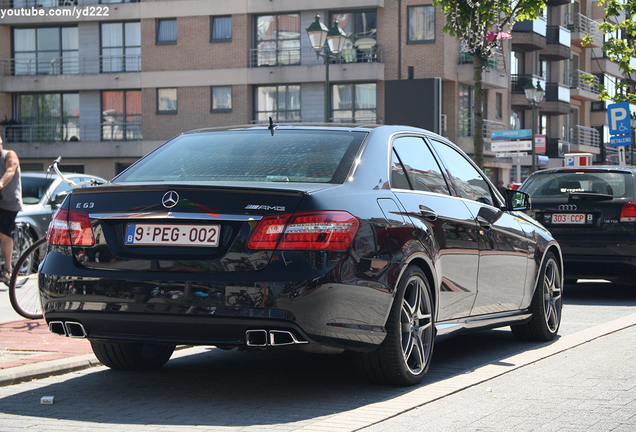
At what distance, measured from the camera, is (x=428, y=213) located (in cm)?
587

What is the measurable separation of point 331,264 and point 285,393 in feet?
3.50

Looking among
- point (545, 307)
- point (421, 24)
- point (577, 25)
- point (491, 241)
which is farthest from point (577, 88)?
point (491, 241)

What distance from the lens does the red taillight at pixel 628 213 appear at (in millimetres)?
11242

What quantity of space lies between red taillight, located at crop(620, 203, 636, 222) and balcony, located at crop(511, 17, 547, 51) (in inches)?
1626

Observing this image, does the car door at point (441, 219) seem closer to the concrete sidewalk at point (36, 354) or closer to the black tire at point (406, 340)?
the black tire at point (406, 340)

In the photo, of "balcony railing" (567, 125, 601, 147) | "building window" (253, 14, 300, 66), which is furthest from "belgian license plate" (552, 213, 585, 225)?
"balcony railing" (567, 125, 601, 147)

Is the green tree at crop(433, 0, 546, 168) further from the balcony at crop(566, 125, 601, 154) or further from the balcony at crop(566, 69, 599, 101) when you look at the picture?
the balcony at crop(566, 69, 599, 101)

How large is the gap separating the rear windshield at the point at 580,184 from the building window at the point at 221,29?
34.1 metres

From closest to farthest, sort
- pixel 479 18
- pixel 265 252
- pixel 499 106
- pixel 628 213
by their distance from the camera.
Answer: pixel 265 252 < pixel 628 213 < pixel 479 18 < pixel 499 106

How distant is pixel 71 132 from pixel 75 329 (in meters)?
43.8

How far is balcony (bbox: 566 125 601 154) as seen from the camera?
2452 inches

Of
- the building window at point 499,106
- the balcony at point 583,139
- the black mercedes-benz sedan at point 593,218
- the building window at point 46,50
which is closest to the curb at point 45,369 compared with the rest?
the black mercedes-benz sedan at point 593,218

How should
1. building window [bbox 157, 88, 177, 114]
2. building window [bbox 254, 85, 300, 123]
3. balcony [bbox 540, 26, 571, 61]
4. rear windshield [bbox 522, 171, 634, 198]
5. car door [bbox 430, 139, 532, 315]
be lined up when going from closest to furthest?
car door [bbox 430, 139, 532, 315] → rear windshield [bbox 522, 171, 634, 198] → building window [bbox 254, 85, 300, 123] → building window [bbox 157, 88, 177, 114] → balcony [bbox 540, 26, 571, 61]

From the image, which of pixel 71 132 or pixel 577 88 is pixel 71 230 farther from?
pixel 577 88
